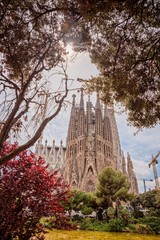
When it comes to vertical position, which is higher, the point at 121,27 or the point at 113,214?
the point at 121,27

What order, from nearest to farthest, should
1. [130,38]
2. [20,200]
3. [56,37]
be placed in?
[20,200] < [56,37] < [130,38]

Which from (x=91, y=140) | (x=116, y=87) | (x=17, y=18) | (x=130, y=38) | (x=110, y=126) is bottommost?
(x=116, y=87)

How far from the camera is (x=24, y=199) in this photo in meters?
4.45

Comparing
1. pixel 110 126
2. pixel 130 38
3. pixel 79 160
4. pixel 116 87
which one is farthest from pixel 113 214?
pixel 110 126

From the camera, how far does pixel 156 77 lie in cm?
637

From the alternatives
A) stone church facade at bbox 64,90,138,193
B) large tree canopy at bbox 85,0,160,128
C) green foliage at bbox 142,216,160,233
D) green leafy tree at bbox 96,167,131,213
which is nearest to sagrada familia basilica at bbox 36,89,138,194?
stone church facade at bbox 64,90,138,193

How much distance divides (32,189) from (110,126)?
207 feet

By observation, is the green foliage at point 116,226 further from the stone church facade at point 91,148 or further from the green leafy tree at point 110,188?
the stone church facade at point 91,148

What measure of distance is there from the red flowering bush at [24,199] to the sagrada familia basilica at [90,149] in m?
45.3

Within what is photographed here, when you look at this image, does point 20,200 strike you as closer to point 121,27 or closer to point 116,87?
point 116,87

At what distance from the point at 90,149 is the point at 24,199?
51749mm

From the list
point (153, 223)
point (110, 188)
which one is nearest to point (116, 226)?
point (153, 223)

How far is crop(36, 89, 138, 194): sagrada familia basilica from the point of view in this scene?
2036 inches

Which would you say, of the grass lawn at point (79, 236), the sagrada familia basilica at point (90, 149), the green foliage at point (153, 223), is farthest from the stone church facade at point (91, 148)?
the grass lawn at point (79, 236)
